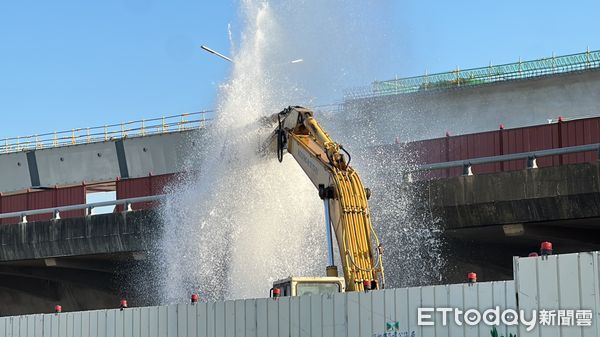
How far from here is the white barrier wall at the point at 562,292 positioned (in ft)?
37.2

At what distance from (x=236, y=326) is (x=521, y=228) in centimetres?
1063

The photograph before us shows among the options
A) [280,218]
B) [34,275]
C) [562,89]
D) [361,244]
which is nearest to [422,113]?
[562,89]

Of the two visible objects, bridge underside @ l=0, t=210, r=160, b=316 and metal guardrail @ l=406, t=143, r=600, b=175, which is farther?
bridge underside @ l=0, t=210, r=160, b=316

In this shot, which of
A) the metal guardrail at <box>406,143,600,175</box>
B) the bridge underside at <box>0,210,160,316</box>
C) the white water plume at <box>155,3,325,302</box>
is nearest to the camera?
the metal guardrail at <box>406,143,600,175</box>

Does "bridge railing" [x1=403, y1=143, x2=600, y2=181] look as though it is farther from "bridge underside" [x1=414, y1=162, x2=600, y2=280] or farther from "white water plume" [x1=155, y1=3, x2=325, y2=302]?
"white water plume" [x1=155, y1=3, x2=325, y2=302]

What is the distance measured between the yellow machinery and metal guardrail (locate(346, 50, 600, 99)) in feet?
72.3

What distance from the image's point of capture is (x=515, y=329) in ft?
39.6

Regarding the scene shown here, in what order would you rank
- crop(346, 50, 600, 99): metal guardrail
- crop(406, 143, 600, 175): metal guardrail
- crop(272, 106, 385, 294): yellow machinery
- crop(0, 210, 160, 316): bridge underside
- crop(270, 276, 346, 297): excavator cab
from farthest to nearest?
crop(346, 50, 600, 99): metal guardrail
crop(0, 210, 160, 316): bridge underside
crop(406, 143, 600, 175): metal guardrail
crop(272, 106, 385, 294): yellow machinery
crop(270, 276, 346, 297): excavator cab

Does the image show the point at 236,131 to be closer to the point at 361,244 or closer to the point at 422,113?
the point at 361,244

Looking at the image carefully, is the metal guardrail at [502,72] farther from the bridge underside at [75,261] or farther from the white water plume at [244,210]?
the white water plume at [244,210]

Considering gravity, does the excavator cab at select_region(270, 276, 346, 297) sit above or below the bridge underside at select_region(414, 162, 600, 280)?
below

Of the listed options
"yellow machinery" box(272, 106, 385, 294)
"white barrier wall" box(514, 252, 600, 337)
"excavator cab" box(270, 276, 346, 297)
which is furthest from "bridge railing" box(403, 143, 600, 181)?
"white barrier wall" box(514, 252, 600, 337)

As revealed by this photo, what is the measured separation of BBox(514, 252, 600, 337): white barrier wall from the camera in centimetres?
1134

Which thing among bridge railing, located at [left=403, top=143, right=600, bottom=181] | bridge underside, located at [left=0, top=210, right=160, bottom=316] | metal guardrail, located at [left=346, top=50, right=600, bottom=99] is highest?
metal guardrail, located at [left=346, top=50, right=600, bottom=99]
